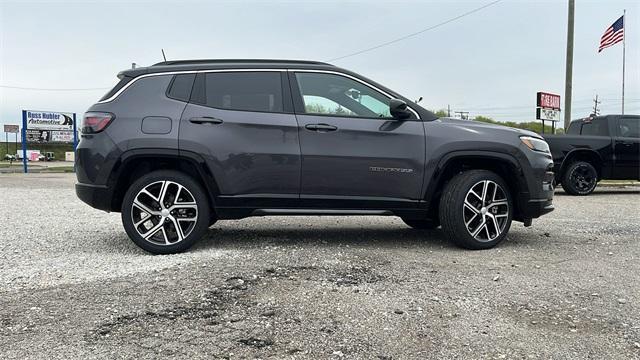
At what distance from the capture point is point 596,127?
1280 centimetres

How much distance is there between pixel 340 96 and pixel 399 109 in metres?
0.63

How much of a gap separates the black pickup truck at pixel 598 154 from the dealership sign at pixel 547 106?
8.64 m

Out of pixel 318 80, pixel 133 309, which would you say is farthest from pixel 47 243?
pixel 318 80

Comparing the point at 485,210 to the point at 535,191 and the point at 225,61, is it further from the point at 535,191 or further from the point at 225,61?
the point at 225,61

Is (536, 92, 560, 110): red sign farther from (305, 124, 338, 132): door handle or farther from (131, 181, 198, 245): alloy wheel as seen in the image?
(131, 181, 198, 245): alloy wheel

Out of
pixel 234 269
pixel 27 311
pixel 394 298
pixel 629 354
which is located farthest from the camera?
pixel 234 269

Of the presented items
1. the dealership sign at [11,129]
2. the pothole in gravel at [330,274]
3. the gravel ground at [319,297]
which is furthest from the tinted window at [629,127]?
the dealership sign at [11,129]

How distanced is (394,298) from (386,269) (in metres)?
0.77

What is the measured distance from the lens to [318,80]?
534 centimetres

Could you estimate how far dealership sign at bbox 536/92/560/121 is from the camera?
831 inches

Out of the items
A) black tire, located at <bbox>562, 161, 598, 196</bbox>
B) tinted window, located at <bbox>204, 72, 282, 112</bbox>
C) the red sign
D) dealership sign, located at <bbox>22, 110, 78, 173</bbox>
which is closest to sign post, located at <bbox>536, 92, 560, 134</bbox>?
the red sign

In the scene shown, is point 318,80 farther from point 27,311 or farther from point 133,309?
point 27,311

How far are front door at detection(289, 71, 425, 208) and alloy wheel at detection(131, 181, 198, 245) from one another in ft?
3.81

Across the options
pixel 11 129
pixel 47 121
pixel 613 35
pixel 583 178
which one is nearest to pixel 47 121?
pixel 47 121
